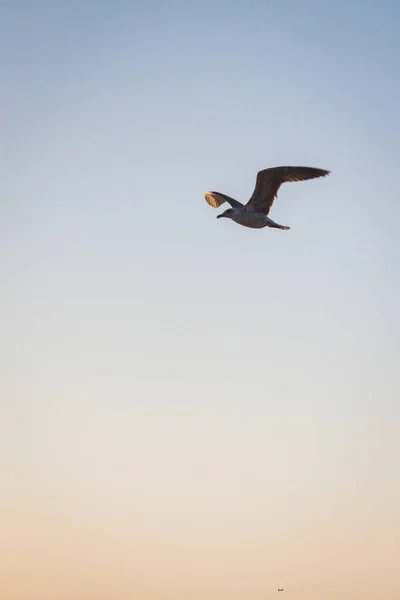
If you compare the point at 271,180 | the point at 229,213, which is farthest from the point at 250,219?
the point at 271,180

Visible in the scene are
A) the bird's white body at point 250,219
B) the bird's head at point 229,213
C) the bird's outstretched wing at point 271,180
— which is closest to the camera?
the bird's outstretched wing at point 271,180

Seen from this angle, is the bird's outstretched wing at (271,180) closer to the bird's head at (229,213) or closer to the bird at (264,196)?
the bird at (264,196)

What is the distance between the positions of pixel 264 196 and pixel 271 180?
65 centimetres

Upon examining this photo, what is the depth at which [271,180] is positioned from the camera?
107ft

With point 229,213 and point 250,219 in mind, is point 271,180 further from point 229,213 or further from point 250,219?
point 229,213

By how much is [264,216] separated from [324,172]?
251 cm

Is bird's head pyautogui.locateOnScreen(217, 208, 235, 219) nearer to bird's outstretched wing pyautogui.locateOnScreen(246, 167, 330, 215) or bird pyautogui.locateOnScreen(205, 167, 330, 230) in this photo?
bird pyautogui.locateOnScreen(205, 167, 330, 230)

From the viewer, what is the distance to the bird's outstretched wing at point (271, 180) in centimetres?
3206

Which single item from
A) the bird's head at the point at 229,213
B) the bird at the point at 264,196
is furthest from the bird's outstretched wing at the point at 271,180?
the bird's head at the point at 229,213

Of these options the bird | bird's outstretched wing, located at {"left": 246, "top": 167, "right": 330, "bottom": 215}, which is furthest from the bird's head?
bird's outstretched wing, located at {"left": 246, "top": 167, "right": 330, "bottom": 215}

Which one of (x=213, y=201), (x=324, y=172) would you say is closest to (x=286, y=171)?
(x=324, y=172)

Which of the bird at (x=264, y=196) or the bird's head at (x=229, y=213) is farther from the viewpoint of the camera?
the bird's head at (x=229, y=213)

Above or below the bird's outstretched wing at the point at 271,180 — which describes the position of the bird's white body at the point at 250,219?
below

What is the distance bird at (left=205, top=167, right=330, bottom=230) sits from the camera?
32.2 meters
